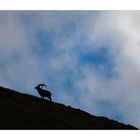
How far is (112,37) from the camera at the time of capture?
98.6 ft

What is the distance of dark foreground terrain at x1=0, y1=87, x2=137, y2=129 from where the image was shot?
81.0 ft

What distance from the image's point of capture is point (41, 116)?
26578 mm

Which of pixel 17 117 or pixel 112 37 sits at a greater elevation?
pixel 112 37

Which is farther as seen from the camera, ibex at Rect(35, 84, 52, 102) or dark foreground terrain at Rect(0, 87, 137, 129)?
ibex at Rect(35, 84, 52, 102)

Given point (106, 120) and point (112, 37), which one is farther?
point (112, 37)

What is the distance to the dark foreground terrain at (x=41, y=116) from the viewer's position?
24.7 metres

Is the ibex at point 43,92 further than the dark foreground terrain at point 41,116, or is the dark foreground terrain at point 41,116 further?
the ibex at point 43,92
